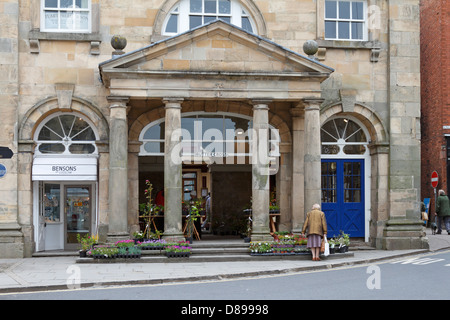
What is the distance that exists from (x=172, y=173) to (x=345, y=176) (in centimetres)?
591

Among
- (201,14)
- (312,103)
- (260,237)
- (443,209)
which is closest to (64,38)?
(201,14)

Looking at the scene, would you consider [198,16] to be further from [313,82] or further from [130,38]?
[313,82]

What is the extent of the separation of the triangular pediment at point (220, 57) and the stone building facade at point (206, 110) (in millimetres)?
36

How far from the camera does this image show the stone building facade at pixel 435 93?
82.5 ft

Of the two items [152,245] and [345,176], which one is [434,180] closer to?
[345,176]

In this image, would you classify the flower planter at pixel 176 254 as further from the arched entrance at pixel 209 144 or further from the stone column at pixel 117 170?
the arched entrance at pixel 209 144

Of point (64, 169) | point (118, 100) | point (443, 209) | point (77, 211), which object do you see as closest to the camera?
point (118, 100)

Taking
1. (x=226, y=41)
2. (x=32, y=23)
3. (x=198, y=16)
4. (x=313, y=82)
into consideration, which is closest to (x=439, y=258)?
(x=313, y=82)

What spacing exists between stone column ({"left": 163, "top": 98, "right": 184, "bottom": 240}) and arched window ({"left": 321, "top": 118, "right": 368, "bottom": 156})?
16.6ft

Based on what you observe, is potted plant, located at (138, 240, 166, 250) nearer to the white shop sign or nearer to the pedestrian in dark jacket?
the white shop sign

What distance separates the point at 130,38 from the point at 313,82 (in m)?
5.33

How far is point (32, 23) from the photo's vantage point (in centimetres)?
1683

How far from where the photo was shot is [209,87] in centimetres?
1584

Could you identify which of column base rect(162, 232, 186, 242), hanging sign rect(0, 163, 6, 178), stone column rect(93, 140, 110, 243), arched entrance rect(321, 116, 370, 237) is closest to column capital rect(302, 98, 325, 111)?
arched entrance rect(321, 116, 370, 237)
